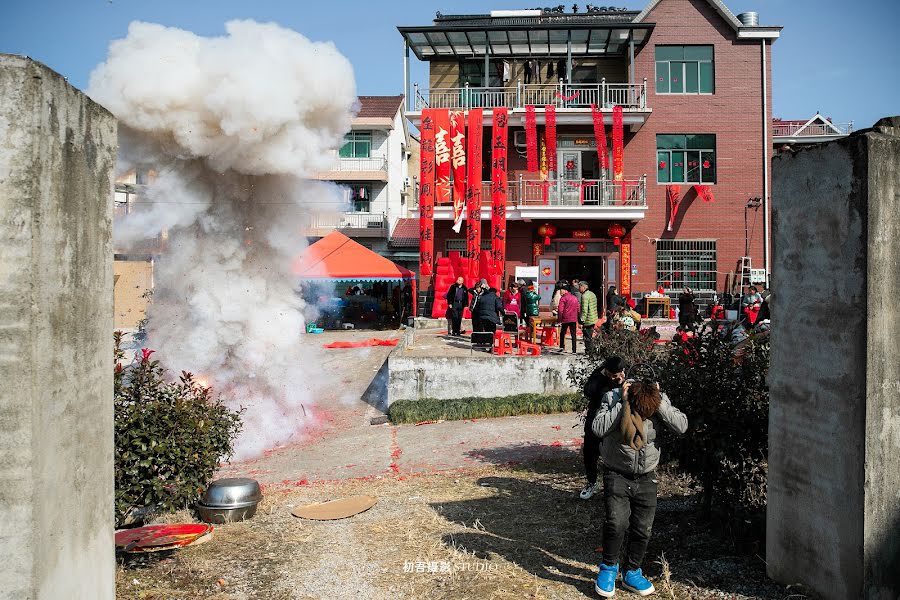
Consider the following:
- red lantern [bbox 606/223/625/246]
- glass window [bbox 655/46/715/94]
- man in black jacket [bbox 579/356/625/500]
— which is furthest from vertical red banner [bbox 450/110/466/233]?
man in black jacket [bbox 579/356/625/500]

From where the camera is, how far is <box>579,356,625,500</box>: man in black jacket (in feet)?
23.5

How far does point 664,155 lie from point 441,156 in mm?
8541

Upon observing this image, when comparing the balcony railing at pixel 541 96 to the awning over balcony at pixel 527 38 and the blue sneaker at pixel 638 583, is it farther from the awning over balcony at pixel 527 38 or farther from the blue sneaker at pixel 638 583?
the blue sneaker at pixel 638 583

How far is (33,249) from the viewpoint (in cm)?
381

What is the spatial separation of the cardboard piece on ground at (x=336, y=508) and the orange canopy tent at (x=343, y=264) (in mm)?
15333

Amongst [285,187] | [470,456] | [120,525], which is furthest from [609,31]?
[120,525]

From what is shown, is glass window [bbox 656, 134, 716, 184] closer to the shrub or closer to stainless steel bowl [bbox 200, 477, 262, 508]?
the shrub

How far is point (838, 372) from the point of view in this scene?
16.1 ft

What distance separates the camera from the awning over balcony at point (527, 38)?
83.5ft

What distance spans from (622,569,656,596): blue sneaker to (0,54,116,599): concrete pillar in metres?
3.65

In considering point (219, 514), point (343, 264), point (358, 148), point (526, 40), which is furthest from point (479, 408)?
point (358, 148)

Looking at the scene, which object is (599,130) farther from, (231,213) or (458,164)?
(231,213)

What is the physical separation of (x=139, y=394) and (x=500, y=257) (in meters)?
18.7

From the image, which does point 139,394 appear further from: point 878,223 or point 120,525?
point 878,223
